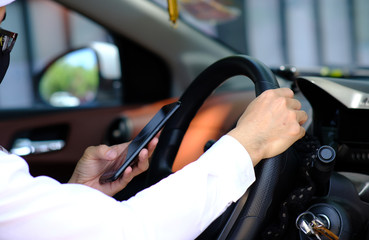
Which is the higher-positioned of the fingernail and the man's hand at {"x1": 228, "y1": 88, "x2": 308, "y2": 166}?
the man's hand at {"x1": 228, "y1": 88, "x2": 308, "y2": 166}

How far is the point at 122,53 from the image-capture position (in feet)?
9.90

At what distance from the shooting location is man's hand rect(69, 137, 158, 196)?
1229mm

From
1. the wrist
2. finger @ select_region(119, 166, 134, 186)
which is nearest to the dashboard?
the wrist

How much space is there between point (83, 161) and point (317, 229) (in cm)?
59

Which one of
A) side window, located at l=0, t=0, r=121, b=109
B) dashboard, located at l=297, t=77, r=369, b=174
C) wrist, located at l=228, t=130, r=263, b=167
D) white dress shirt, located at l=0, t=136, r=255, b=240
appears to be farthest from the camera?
side window, located at l=0, t=0, r=121, b=109

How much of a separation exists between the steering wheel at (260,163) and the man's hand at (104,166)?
0.13 meters

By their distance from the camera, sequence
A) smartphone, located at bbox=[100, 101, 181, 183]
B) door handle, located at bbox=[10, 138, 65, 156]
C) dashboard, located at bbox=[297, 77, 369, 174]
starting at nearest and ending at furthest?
smartphone, located at bbox=[100, 101, 181, 183] < dashboard, located at bbox=[297, 77, 369, 174] < door handle, located at bbox=[10, 138, 65, 156]

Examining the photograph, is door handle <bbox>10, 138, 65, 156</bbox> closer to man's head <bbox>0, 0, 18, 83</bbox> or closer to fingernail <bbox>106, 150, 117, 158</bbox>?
fingernail <bbox>106, 150, 117, 158</bbox>

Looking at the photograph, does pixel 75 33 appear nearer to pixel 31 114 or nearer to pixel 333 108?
pixel 31 114

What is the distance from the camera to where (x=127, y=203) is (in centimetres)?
93

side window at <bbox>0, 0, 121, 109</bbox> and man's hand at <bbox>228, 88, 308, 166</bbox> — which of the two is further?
side window at <bbox>0, 0, 121, 109</bbox>

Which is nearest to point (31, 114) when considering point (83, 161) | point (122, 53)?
Result: point (122, 53)

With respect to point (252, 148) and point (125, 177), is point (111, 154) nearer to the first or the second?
point (125, 177)

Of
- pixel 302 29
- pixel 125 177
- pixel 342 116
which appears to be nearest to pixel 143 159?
pixel 125 177
